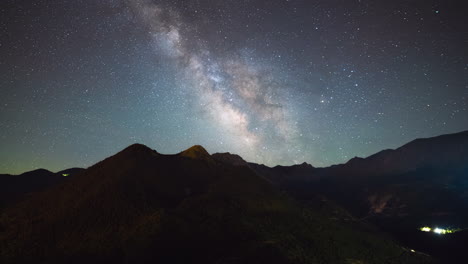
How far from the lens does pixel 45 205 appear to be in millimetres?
45750

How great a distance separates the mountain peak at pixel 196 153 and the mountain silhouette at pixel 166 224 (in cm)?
720

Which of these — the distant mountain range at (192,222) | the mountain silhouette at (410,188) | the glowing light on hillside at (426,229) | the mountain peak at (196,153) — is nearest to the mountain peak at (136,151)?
the distant mountain range at (192,222)

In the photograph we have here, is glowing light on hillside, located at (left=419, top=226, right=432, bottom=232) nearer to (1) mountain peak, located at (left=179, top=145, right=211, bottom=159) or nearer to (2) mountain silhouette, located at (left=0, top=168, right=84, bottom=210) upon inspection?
(1) mountain peak, located at (left=179, top=145, right=211, bottom=159)

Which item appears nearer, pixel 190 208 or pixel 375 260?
pixel 375 260

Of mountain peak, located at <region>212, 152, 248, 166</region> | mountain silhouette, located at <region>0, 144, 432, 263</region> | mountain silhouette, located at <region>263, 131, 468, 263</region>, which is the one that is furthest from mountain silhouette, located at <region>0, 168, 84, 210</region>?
mountain silhouette, located at <region>263, 131, 468, 263</region>

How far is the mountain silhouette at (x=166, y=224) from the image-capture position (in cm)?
3331

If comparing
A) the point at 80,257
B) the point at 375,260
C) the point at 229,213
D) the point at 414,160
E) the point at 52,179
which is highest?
the point at 414,160

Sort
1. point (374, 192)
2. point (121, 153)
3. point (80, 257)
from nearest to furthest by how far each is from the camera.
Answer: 1. point (80, 257)
2. point (121, 153)
3. point (374, 192)

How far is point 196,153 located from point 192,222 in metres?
30.8

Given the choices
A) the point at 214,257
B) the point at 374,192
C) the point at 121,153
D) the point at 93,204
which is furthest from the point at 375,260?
the point at 374,192

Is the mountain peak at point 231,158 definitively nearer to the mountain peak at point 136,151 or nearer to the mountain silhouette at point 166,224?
the mountain peak at point 136,151

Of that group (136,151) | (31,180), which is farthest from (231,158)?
(31,180)

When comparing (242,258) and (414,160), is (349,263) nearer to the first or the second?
(242,258)

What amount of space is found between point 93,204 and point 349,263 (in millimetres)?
41647
